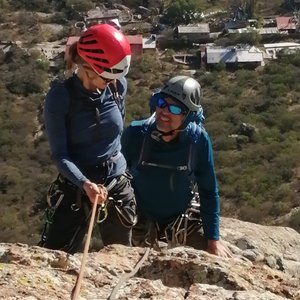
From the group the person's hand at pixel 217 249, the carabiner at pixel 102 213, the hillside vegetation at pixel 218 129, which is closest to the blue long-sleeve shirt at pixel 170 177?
the person's hand at pixel 217 249

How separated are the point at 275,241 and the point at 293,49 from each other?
117 ft

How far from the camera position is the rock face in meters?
2.30

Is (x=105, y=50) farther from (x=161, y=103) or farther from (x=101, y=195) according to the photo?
(x=101, y=195)

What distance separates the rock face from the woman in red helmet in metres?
0.26

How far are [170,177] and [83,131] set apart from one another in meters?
0.56

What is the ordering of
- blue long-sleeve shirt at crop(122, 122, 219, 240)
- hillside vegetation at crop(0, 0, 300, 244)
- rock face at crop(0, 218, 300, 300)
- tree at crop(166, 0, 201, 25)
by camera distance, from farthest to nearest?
tree at crop(166, 0, 201, 25) < hillside vegetation at crop(0, 0, 300, 244) < blue long-sleeve shirt at crop(122, 122, 219, 240) < rock face at crop(0, 218, 300, 300)

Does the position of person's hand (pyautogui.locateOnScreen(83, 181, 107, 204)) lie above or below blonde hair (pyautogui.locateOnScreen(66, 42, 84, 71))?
below

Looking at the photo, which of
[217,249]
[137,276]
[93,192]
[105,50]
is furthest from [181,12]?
[137,276]

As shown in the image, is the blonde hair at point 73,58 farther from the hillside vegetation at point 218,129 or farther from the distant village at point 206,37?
the distant village at point 206,37

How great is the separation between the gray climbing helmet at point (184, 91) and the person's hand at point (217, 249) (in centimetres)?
65

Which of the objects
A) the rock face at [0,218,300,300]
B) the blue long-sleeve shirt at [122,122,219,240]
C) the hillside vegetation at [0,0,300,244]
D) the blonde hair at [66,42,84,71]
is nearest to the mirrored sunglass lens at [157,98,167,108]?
the blue long-sleeve shirt at [122,122,219,240]

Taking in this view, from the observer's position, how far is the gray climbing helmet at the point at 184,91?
9.59 feet

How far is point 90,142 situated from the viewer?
2.86m

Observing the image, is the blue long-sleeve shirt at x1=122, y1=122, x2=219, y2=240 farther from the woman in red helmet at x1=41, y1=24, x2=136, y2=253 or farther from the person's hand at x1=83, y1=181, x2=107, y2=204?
the person's hand at x1=83, y1=181, x2=107, y2=204
